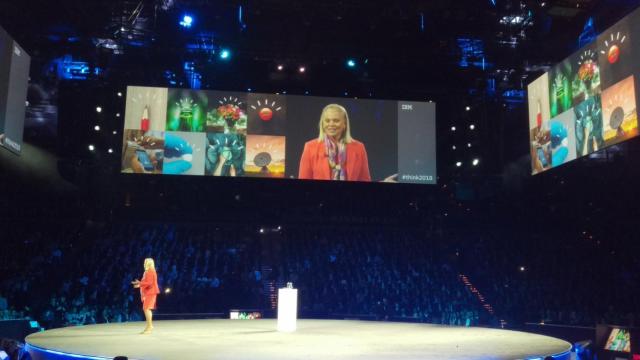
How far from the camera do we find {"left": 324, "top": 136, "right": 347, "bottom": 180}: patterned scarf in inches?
637

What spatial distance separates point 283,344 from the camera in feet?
28.7

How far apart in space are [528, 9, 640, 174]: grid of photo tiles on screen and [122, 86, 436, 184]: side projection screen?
3612mm

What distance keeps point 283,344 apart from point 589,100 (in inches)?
313

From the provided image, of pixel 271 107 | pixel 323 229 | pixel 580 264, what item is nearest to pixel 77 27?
pixel 271 107

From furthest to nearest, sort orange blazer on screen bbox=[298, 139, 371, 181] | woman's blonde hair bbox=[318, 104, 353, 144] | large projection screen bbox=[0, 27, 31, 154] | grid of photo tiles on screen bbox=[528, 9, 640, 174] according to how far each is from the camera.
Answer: woman's blonde hair bbox=[318, 104, 353, 144]
orange blazer on screen bbox=[298, 139, 371, 181]
large projection screen bbox=[0, 27, 31, 154]
grid of photo tiles on screen bbox=[528, 9, 640, 174]

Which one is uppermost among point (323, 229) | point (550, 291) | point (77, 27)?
point (77, 27)

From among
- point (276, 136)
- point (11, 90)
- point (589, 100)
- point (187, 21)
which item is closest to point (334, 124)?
point (276, 136)

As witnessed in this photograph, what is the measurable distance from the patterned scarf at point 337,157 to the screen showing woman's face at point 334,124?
19 centimetres

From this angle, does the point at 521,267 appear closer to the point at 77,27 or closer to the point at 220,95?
the point at 220,95

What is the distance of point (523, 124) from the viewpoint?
18.6 m

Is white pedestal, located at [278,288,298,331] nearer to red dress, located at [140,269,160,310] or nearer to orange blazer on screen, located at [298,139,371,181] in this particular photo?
red dress, located at [140,269,160,310]

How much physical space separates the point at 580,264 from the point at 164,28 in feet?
52.0

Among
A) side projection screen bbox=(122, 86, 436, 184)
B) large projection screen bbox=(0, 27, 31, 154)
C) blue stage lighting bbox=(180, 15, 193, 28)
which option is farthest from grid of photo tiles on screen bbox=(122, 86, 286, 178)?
large projection screen bbox=(0, 27, 31, 154)

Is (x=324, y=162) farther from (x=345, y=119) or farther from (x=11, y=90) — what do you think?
(x=11, y=90)
